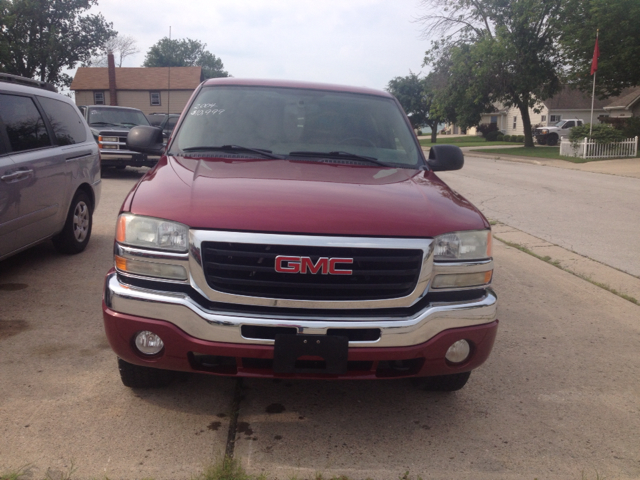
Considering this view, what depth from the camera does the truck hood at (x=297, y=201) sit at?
2711 mm

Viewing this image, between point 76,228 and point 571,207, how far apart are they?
873 centimetres

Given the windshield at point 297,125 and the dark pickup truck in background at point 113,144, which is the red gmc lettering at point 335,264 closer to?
the windshield at point 297,125

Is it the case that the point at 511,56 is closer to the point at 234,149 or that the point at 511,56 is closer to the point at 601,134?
the point at 601,134

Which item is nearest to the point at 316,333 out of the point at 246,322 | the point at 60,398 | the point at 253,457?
the point at 246,322

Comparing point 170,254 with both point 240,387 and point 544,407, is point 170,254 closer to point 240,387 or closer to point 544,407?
point 240,387

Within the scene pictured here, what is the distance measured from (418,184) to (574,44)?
31.7 metres

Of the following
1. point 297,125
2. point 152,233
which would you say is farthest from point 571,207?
point 152,233

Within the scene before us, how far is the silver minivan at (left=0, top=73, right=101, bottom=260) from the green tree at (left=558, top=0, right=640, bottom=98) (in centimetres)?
2881

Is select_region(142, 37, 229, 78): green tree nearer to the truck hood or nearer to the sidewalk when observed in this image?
the sidewalk

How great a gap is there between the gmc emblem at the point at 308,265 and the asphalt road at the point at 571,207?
4.85m

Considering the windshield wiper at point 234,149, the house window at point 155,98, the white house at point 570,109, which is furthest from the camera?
the house window at point 155,98

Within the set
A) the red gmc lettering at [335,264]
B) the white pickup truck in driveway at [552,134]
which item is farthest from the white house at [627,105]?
the red gmc lettering at [335,264]

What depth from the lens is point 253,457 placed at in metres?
2.73

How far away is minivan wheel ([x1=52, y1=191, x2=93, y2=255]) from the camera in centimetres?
624
